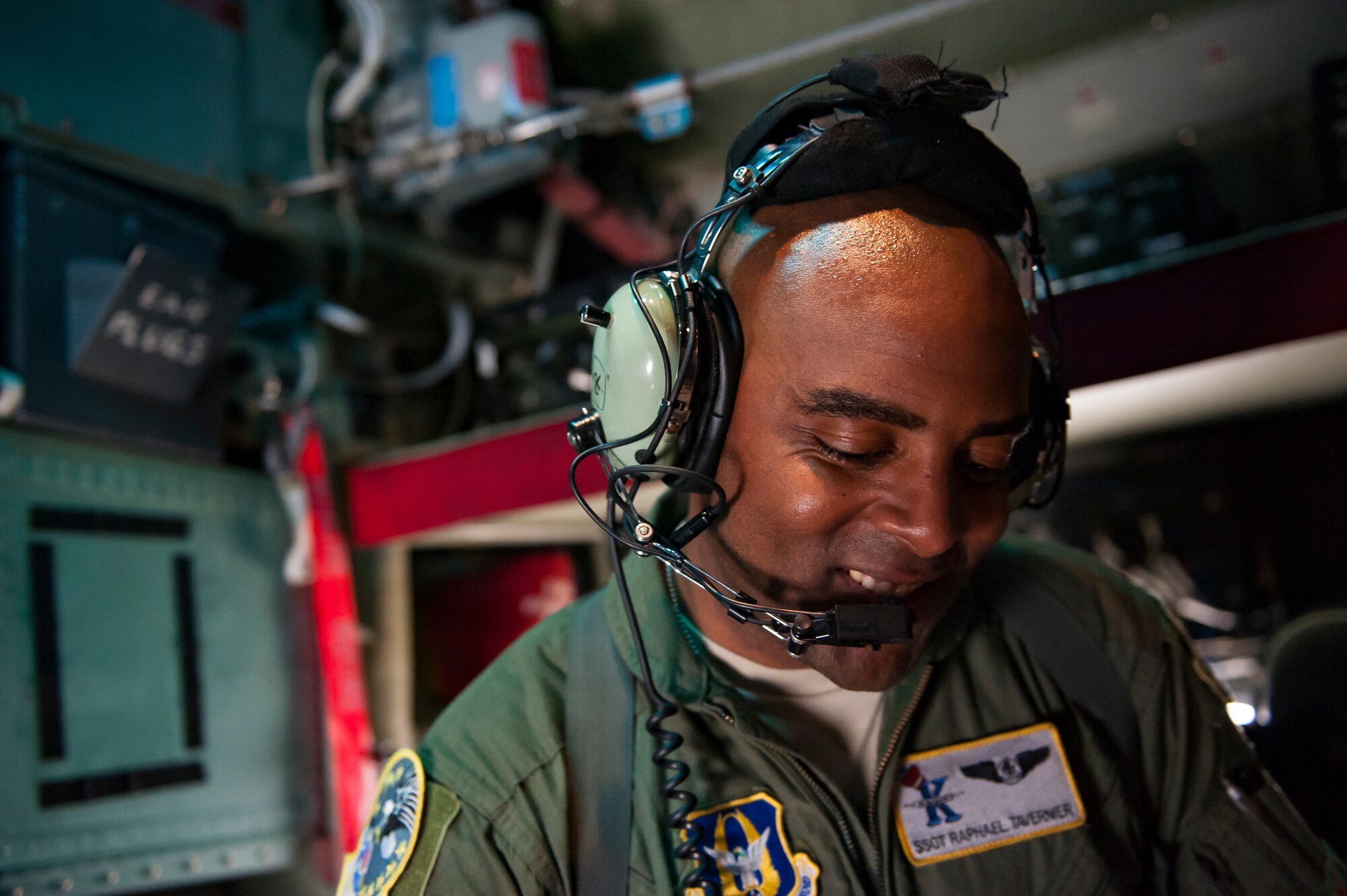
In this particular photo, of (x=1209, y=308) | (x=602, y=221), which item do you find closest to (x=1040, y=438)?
(x=1209, y=308)

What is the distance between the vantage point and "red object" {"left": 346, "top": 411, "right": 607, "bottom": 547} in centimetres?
240

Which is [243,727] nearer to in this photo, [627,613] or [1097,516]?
[627,613]

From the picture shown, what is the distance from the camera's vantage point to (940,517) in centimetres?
96

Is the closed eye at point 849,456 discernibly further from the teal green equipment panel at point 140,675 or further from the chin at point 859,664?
the teal green equipment panel at point 140,675

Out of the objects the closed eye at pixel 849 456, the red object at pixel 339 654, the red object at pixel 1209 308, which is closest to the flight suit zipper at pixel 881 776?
the closed eye at pixel 849 456

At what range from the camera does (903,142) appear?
983 millimetres

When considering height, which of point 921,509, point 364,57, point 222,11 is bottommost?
point 921,509

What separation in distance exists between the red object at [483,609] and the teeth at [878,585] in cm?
220

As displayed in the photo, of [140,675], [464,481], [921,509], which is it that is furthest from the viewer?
[464,481]

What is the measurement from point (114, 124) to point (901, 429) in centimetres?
269

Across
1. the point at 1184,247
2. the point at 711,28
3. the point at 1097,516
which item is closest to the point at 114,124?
the point at 711,28

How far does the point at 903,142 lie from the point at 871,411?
0.31m

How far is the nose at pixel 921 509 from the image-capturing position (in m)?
0.96

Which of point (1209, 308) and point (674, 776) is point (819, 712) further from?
point (1209, 308)
